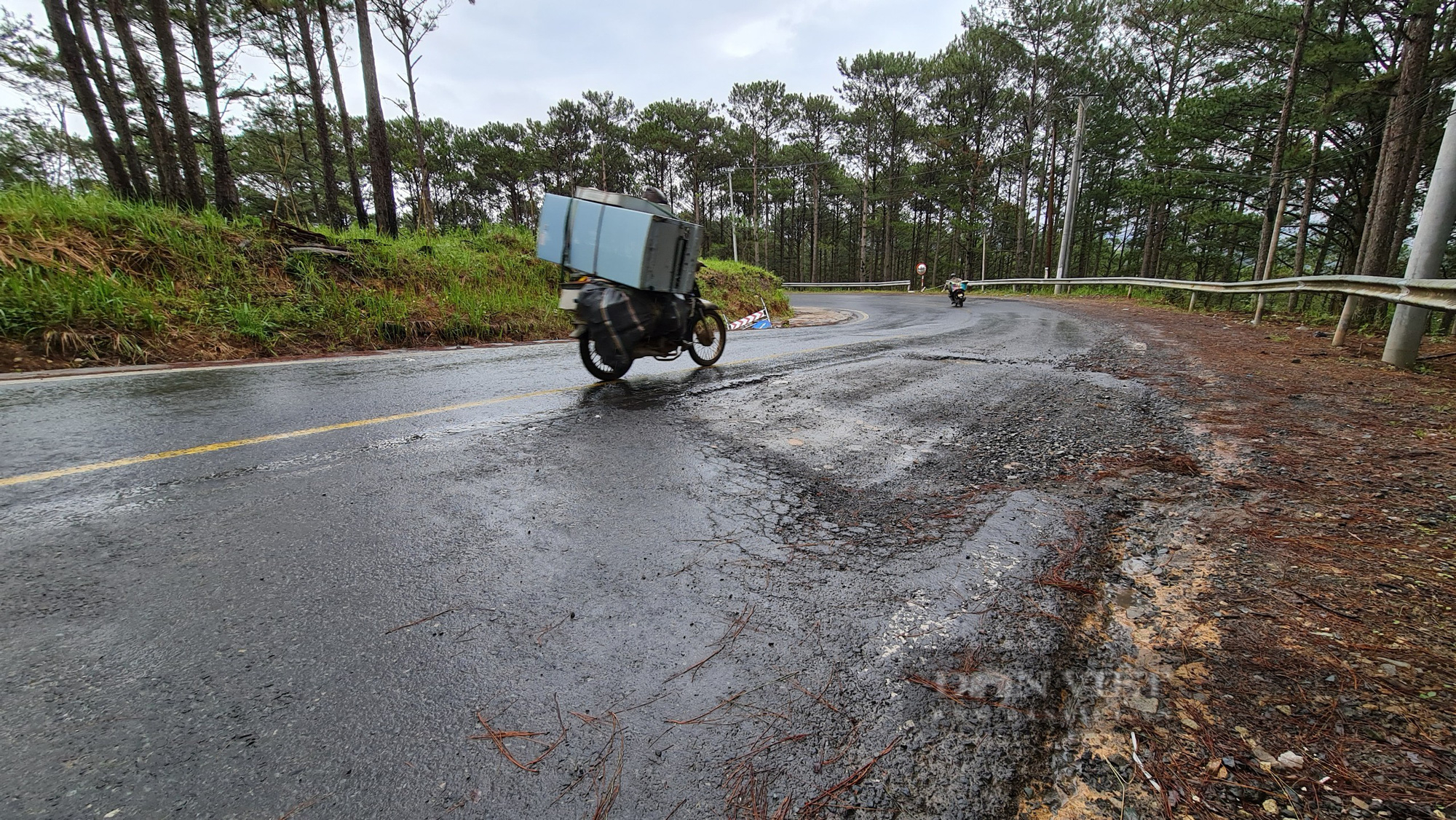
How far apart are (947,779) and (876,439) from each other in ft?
8.29

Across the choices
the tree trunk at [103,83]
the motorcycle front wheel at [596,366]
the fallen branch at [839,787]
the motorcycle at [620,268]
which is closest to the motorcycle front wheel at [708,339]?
the motorcycle at [620,268]

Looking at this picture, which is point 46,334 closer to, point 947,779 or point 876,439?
point 876,439

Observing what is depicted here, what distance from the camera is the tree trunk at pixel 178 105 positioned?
9.49 metres

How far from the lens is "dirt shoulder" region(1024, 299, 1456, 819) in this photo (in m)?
1.19

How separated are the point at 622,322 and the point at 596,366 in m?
0.63

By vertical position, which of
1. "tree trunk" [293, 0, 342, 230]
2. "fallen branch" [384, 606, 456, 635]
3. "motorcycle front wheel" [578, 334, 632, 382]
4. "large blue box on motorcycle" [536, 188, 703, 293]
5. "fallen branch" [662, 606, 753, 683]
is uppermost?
"tree trunk" [293, 0, 342, 230]

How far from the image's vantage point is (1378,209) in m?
10.0

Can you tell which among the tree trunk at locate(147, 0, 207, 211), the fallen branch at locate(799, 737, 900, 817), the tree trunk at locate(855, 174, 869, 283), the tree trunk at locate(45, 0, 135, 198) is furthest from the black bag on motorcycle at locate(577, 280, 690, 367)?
the tree trunk at locate(855, 174, 869, 283)

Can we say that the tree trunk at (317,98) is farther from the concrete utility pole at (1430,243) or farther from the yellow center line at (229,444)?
the concrete utility pole at (1430,243)

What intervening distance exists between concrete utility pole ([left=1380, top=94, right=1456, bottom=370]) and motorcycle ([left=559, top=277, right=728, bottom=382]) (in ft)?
24.7

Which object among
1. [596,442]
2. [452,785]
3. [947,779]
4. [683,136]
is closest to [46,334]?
[596,442]

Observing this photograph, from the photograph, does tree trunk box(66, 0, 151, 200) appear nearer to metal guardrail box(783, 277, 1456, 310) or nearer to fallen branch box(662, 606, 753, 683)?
fallen branch box(662, 606, 753, 683)

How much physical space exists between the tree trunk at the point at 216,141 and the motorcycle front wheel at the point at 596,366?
8214 millimetres

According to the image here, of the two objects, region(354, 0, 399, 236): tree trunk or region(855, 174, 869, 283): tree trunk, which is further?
region(855, 174, 869, 283): tree trunk
